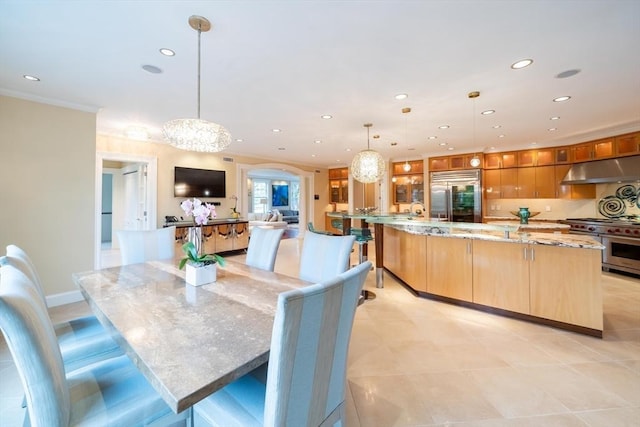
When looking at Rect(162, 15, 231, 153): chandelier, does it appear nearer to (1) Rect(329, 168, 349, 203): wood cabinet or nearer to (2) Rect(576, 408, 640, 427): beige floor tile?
(2) Rect(576, 408, 640, 427): beige floor tile

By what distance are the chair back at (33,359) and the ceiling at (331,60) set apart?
1.84 metres

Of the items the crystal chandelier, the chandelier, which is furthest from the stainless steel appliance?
the chandelier

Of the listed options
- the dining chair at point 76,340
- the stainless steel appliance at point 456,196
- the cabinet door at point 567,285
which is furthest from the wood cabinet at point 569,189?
the dining chair at point 76,340

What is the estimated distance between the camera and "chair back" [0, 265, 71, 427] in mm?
800

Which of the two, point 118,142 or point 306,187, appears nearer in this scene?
point 118,142

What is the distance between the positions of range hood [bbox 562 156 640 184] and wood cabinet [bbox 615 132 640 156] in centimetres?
10

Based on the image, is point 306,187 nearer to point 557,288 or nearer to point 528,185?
Result: point 528,185

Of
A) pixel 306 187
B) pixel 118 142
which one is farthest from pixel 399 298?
pixel 306 187

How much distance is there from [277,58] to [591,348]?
3703 mm

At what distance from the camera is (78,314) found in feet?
9.89

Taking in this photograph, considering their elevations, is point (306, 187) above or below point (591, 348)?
above

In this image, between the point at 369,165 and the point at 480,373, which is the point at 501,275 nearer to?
the point at 480,373

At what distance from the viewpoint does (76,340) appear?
1.53 metres

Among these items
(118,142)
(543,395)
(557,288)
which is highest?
(118,142)
